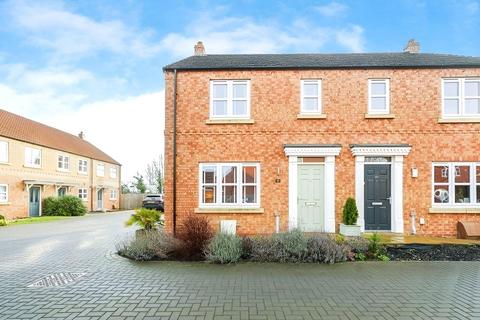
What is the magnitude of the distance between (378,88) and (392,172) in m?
3.30

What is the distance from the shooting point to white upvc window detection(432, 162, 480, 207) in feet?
40.2

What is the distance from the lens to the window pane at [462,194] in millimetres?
12289

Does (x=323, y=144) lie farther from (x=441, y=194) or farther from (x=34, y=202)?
(x=34, y=202)

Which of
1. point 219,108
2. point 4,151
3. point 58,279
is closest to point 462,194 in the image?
point 219,108

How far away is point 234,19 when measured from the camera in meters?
13.7

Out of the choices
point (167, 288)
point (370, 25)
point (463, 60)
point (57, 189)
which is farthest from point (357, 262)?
point (57, 189)

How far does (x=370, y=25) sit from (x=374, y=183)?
826cm

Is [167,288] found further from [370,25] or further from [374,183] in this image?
[370,25]

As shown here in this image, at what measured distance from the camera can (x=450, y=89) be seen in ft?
41.2

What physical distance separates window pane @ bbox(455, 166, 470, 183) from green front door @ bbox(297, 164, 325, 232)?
502cm

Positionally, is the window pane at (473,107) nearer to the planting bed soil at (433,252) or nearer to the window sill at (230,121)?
the planting bed soil at (433,252)

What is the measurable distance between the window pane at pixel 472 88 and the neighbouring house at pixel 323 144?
0.12ft

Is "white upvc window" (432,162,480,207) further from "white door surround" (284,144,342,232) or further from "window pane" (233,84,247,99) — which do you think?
"window pane" (233,84,247,99)

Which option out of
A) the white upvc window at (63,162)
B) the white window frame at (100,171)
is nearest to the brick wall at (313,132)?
the white upvc window at (63,162)
